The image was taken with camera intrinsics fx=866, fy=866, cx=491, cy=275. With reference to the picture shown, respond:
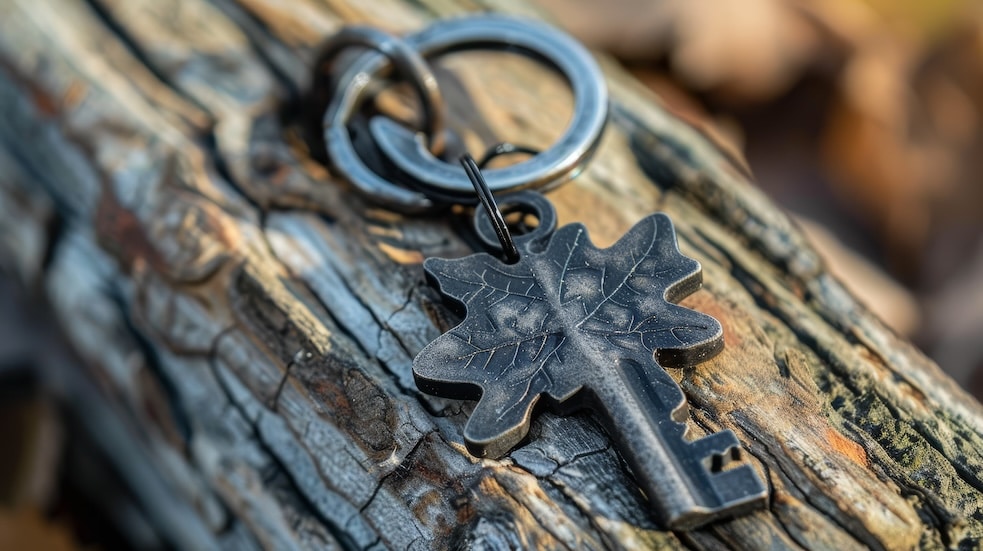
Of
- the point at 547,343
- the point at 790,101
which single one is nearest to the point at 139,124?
the point at 547,343

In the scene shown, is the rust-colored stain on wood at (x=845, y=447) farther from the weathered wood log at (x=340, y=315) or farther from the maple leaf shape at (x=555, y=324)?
the maple leaf shape at (x=555, y=324)

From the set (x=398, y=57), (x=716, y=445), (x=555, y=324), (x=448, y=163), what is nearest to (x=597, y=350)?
→ (x=555, y=324)

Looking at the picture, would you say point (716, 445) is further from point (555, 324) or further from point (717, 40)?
point (717, 40)

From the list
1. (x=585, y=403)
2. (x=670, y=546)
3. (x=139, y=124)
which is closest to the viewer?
(x=670, y=546)

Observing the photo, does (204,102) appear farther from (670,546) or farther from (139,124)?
(670,546)

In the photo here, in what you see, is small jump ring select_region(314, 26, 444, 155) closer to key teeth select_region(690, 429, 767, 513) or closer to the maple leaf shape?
the maple leaf shape

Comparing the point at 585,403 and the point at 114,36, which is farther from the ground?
the point at 585,403

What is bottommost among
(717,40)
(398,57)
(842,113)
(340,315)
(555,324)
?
(340,315)
